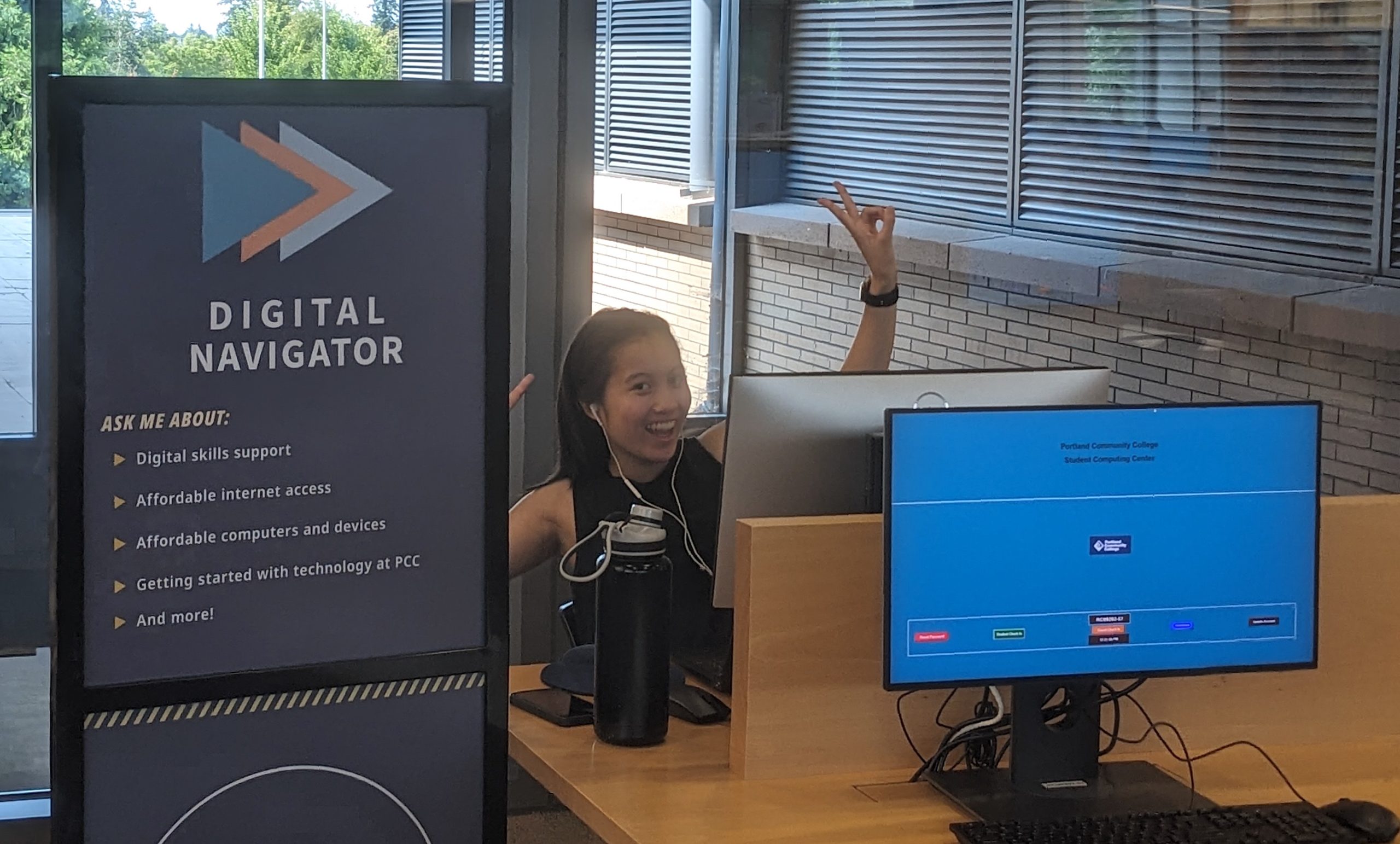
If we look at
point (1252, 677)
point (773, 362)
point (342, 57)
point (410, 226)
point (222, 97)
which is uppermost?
point (342, 57)

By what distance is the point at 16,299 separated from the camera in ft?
11.4

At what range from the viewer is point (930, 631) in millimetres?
1949

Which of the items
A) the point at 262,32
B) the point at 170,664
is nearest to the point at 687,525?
the point at 170,664

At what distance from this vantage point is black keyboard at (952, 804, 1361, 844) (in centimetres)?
187

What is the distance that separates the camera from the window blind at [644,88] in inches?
152

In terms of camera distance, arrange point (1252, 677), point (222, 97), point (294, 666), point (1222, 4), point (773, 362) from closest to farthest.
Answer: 1. point (222, 97)
2. point (294, 666)
3. point (1252, 677)
4. point (1222, 4)
5. point (773, 362)

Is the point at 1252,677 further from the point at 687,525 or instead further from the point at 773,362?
the point at 773,362

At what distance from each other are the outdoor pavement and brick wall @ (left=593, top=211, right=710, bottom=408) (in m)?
1.27

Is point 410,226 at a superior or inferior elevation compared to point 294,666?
superior

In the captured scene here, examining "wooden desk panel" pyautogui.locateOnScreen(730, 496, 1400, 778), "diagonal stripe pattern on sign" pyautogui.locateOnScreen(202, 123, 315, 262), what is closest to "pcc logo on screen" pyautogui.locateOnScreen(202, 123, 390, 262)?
"diagonal stripe pattern on sign" pyautogui.locateOnScreen(202, 123, 315, 262)

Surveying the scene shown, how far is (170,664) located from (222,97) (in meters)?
0.63

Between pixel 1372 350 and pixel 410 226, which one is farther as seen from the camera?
pixel 1372 350

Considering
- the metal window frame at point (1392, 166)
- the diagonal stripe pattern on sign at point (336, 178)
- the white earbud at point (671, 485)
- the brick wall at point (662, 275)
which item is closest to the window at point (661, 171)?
the brick wall at point (662, 275)

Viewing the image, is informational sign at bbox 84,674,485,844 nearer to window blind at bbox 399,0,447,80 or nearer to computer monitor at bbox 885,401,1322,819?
computer monitor at bbox 885,401,1322,819
